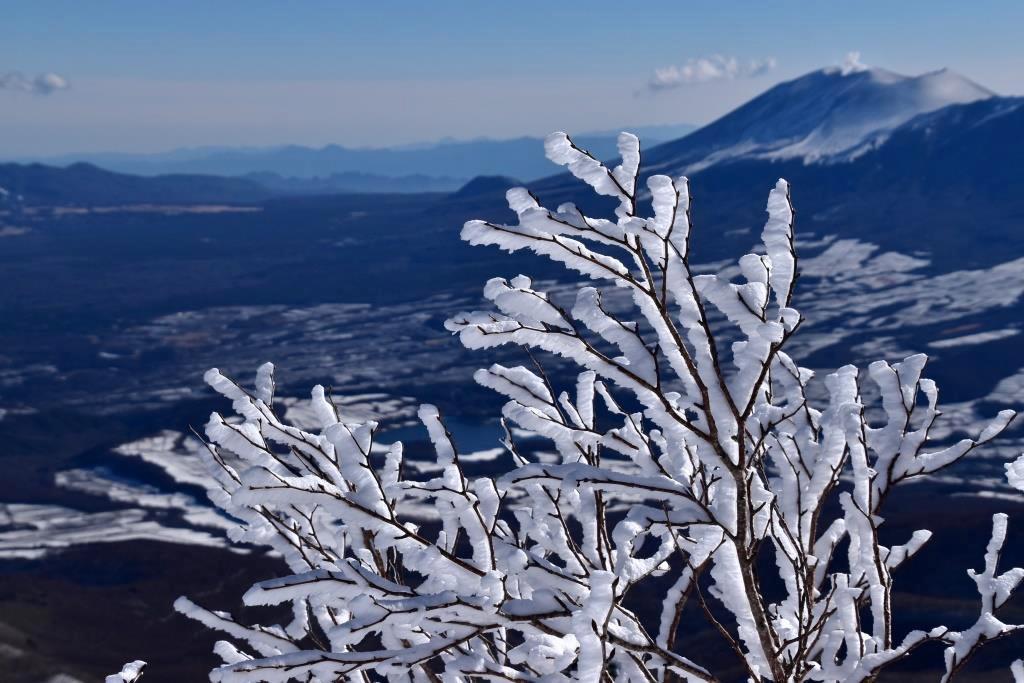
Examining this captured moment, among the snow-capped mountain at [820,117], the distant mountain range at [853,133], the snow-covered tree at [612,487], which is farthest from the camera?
the snow-capped mountain at [820,117]

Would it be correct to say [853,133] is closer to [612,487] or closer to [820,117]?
[820,117]

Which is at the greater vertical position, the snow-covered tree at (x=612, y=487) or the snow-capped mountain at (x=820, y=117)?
the snow-capped mountain at (x=820, y=117)

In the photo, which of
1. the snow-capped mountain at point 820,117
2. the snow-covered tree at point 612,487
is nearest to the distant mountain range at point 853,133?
the snow-capped mountain at point 820,117

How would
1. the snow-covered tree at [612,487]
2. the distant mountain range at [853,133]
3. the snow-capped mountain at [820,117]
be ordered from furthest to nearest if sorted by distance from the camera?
the snow-capped mountain at [820,117], the distant mountain range at [853,133], the snow-covered tree at [612,487]

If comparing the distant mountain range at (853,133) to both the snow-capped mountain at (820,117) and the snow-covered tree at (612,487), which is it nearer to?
the snow-capped mountain at (820,117)

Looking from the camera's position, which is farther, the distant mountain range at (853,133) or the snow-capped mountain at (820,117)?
the snow-capped mountain at (820,117)

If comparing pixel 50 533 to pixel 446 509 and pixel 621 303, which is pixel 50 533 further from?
pixel 621 303

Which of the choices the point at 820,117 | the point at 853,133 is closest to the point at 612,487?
the point at 853,133

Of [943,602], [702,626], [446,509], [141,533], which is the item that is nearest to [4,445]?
[141,533]

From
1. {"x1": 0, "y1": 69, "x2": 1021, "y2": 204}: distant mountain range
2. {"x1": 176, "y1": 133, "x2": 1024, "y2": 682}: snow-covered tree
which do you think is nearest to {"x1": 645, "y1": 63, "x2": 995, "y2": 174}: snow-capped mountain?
{"x1": 0, "y1": 69, "x2": 1021, "y2": 204}: distant mountain range
